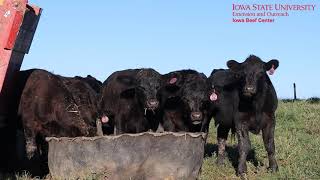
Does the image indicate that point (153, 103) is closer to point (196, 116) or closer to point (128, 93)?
point (196, 116)

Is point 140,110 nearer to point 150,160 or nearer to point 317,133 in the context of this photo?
point 150,160

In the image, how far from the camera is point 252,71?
928 cm

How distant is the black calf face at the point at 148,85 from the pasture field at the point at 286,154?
1521 millimetres

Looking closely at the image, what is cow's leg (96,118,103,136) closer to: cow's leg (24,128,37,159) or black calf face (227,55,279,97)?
cow's leg (24,128,37,159)

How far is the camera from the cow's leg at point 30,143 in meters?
8.60

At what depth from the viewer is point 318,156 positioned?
9727mm

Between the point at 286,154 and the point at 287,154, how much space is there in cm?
3

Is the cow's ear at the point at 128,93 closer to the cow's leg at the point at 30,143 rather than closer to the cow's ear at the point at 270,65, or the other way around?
the cow's leg at the point at 30,143

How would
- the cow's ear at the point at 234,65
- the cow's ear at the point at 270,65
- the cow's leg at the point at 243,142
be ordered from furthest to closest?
the cow's ear at the point at 234,65 → the cow's ear at the point at 270,65 → the cow's leg at the point at 243,142

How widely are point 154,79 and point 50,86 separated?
1.77m

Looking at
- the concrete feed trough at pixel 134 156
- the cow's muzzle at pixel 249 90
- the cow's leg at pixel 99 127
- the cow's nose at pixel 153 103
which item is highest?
the cow's muzzle at pixel 249 90

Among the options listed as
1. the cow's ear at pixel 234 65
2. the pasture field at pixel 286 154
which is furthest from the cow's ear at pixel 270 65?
the pasture field at pixel 286 154

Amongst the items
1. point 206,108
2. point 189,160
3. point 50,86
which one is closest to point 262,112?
point 206,108

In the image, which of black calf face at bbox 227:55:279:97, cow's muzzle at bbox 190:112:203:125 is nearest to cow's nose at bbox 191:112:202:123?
cow's muzzle at bbox 190:112:203:125
